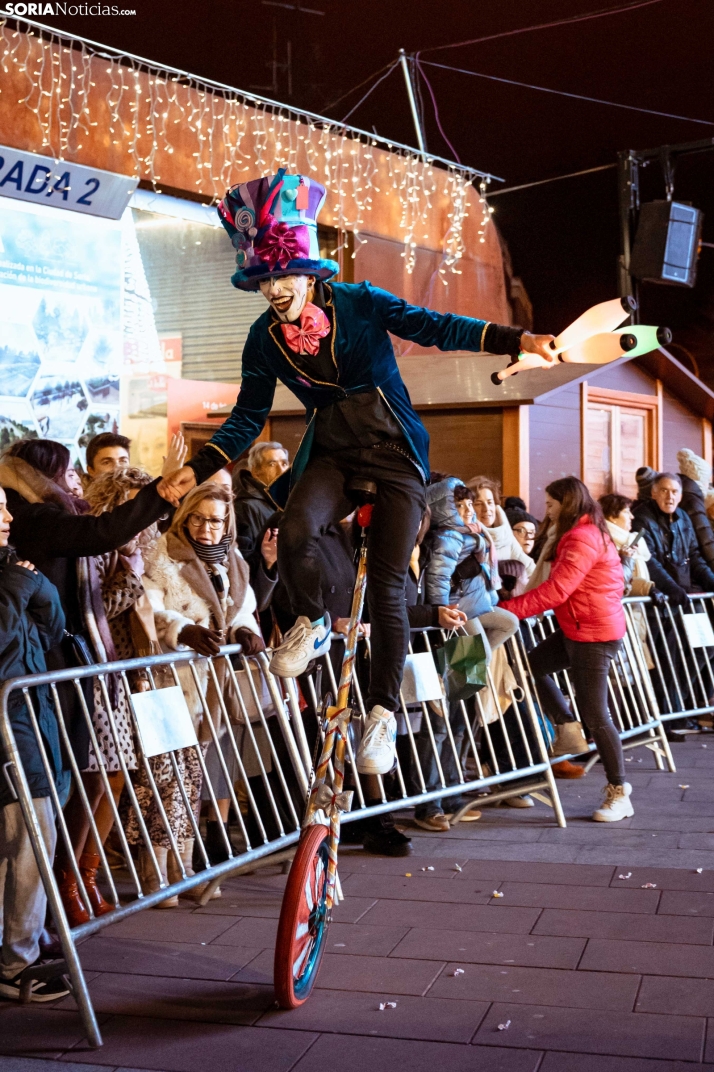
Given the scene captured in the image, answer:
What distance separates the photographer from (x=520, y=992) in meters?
3.64

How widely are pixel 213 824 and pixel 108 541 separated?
1.80 meters

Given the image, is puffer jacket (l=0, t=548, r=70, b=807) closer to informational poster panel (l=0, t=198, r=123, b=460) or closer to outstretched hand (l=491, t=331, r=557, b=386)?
outstretched hand (l=491, t=331, r=557, b=386)

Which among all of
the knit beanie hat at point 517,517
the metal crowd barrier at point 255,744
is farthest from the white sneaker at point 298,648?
the knit beanie hat at point 517,517

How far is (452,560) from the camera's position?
6.18 metres

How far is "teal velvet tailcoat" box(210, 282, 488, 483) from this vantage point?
11.8 ft

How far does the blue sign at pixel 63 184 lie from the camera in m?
9.00

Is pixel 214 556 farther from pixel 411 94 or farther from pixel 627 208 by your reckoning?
pixel 411 94

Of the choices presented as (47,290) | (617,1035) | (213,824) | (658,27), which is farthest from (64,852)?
(658,27)

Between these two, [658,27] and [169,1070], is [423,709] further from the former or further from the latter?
[658,27]

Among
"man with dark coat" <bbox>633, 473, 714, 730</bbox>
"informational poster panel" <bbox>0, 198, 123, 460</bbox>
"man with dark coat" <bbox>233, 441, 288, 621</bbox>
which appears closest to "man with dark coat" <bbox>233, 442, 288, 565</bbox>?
"man with dark coat" <bbox>233, 441, 288, 621</bbox>

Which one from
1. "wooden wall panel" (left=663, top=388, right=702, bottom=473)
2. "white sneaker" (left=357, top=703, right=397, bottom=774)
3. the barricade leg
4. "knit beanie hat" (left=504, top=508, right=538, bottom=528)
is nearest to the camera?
the barricade leg

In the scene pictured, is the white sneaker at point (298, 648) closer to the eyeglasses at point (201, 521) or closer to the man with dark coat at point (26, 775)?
the man with dark coat at point (26, 775)

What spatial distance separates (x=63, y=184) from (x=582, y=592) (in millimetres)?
5451

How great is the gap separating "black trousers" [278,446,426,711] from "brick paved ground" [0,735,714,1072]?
0.94 m
